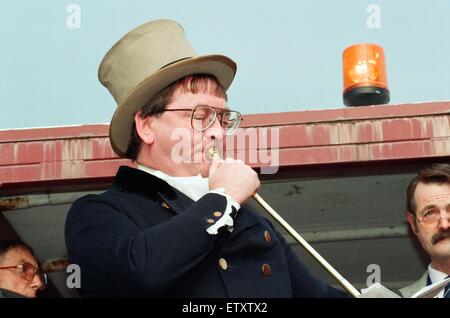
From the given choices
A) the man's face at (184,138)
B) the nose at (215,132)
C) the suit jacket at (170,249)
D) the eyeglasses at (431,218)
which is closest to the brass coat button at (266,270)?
the suit jacket at (170,249)

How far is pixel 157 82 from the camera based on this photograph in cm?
389

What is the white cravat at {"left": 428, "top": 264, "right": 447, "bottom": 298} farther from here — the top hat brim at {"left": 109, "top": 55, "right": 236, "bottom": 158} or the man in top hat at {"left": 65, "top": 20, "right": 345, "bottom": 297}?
the top hat brim at {"left": 109, "top": 55, "right": 236, "bottom": 158}

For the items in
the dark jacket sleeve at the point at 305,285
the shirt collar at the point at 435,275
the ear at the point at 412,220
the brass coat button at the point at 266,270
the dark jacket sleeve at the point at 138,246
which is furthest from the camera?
the ear at the point at 412,220

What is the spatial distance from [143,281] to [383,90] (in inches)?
116

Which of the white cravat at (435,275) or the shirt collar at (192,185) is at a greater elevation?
the shirt collar at (192,185)

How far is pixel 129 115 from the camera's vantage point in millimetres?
4031

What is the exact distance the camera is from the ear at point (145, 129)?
392cm

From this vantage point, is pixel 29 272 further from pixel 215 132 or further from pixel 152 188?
pixel 215 132

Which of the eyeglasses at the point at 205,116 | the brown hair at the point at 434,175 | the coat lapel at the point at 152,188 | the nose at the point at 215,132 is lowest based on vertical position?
the coat lapel at the point at 152,188

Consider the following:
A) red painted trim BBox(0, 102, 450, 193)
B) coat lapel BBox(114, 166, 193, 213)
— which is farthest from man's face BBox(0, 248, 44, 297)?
coat lapel BBox(114, 166, 193, 213)

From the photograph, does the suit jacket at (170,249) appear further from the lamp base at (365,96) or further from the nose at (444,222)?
the lamp base at (365,96)

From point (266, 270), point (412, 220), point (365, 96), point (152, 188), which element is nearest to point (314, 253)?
point (266, 270)
